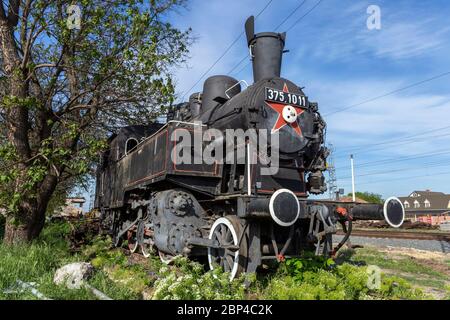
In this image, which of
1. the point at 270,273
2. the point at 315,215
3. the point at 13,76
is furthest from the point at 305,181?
the point at 13,76

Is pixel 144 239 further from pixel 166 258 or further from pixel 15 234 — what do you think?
pixel 15 234

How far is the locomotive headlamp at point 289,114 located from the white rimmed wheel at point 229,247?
6.37 ft

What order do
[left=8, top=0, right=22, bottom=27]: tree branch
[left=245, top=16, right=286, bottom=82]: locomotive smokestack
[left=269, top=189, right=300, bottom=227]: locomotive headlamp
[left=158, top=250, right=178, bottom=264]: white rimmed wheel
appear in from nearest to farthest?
1. [left=269, top=189, right=300, bottom=227]: locomotive headlamp
2. [left=158, top=250, right=178, bottom=264]: white rimmed wheel
3. [left=245, top=16, right=286, bottom=82]: locomotive smokestack
4. [left=8, top=0, right=22, bottom=27]: tree branch

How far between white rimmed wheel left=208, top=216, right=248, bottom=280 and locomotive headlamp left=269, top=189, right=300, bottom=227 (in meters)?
0.88

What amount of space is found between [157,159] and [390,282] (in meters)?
4.55

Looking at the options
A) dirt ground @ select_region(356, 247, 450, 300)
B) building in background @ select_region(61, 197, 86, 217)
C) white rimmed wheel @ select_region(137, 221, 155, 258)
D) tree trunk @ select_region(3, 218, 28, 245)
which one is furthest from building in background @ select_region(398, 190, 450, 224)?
tree trunk @ select_region(3, 218, 28, 245)

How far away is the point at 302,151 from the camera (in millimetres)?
6852

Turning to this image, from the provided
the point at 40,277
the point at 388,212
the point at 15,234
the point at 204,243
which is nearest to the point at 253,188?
the point at 204,243

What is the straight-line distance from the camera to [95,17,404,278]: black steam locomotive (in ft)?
18.8

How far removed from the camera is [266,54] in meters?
7.51

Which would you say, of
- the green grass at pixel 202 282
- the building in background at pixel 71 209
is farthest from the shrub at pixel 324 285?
the building in background at pixel 71 209

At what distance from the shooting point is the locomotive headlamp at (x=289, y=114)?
21.7 ft

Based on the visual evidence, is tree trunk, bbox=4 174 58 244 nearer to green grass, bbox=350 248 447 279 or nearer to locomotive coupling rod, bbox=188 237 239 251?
locomotive coupling rod, bbox=188 237 239 251

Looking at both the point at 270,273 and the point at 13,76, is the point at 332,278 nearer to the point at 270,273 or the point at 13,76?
the point at 270,273
